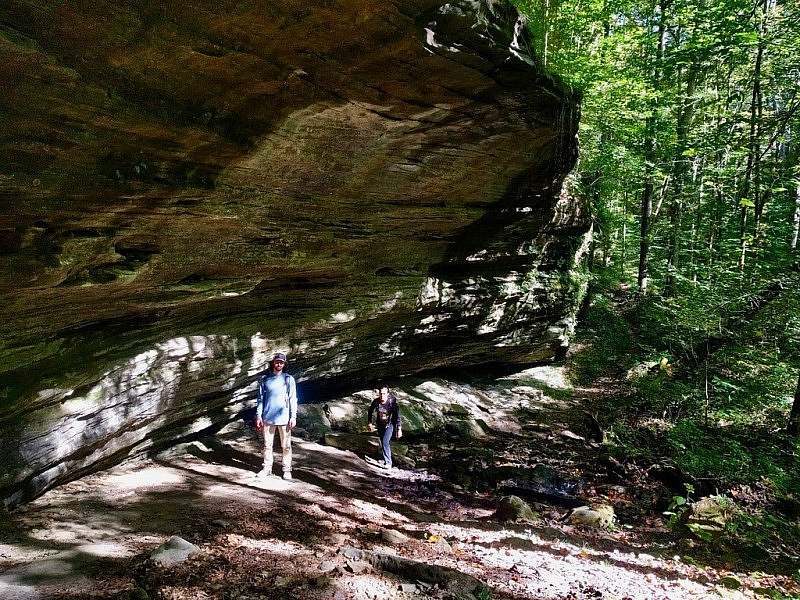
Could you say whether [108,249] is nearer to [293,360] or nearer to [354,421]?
[293,360]

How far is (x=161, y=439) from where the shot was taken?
880cm

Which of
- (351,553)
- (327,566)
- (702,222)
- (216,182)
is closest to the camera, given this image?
(327,566)

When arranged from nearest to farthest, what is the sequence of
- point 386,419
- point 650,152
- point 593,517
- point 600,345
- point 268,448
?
point 268,448 → point 593,517 → point 386,419 → point 650,152 → point 600,345

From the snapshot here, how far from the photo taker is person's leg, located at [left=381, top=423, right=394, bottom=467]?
10258mm

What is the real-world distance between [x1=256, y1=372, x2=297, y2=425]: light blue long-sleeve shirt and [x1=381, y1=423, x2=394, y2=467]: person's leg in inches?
115

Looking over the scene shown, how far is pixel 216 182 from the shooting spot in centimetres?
567

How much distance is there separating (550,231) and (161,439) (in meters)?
11.7

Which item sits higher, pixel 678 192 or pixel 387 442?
pixel 678 192

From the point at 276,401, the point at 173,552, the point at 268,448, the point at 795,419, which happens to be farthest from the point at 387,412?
the point at 795,419

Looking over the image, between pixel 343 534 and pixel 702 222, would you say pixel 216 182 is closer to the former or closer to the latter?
pixel 343 534

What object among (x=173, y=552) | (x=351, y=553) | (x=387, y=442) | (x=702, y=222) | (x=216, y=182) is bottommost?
(x=387, y=442)

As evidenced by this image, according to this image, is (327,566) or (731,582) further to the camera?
(731,582)

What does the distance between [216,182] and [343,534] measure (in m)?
A: 4.62

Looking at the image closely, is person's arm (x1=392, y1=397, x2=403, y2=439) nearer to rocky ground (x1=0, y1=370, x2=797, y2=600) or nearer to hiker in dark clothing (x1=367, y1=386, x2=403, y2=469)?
hiker in dark clothing (x1=367, y1=386, x2=403, y2=469)
